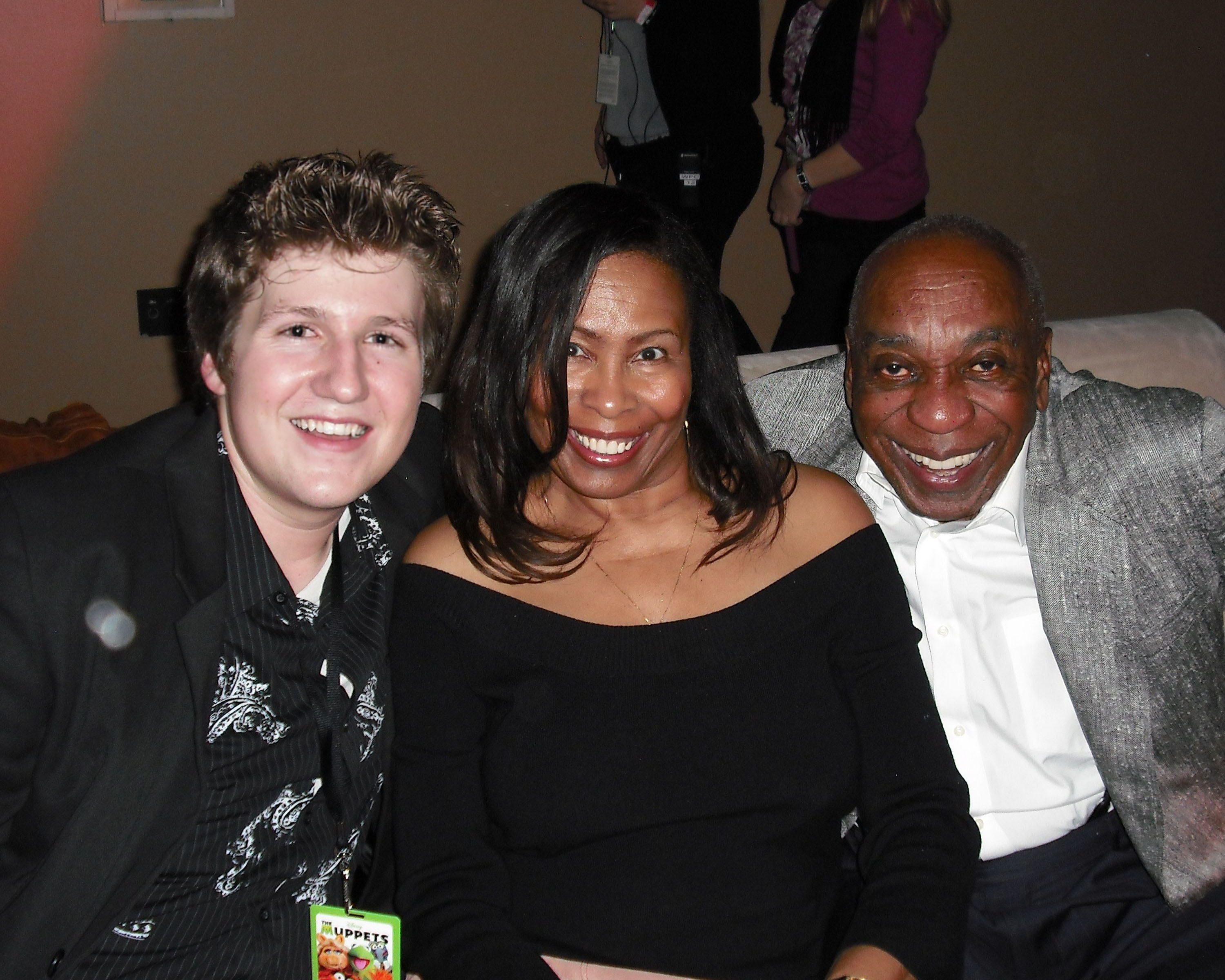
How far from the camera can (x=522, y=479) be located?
5.23ft

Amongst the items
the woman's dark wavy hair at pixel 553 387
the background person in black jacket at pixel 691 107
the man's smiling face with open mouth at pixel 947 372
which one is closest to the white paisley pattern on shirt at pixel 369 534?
the woman's dark wavy hair at pixel 553 387

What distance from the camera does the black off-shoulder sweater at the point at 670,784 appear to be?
4.70ft

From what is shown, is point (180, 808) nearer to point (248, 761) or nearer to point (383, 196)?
point (248, 761)

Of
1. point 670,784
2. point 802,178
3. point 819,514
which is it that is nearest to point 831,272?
point 802,178

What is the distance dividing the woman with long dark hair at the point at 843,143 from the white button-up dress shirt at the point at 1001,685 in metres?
1.59

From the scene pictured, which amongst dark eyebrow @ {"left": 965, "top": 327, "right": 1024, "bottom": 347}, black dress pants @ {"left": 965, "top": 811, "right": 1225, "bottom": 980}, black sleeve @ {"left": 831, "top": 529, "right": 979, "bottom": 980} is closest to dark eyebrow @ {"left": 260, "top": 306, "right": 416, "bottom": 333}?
black sleeve @ {"left": 831, "top": 529, "right": 979, "bottom": 980}

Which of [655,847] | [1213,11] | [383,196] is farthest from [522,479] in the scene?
[1213,11]

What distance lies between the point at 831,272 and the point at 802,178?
0.30m

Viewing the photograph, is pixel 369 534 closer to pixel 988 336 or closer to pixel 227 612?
pixel 227 612

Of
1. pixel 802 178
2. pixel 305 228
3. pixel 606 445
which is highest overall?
pixel 802 178

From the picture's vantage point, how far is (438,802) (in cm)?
148

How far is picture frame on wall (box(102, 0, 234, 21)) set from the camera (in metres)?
3.78

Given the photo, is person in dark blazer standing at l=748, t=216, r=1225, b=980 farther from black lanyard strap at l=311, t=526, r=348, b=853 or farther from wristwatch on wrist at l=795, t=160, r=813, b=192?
wristwatch on wrist at l=795, t=160, r=813, b=192

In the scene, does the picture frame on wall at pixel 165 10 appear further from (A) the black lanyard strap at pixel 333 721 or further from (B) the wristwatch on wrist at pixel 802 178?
(A) the black lanyard strap at pixel 333 721
